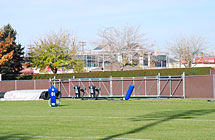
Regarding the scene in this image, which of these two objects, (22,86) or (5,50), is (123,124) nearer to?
(22,86)

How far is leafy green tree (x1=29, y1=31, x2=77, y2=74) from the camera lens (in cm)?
6328

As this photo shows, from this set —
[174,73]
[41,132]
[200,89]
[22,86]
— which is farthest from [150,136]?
[22,86]

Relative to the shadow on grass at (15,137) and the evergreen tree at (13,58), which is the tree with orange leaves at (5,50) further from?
the shadow on grass at (15,137)

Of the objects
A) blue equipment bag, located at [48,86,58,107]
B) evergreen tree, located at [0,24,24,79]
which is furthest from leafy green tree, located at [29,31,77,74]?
blue equipment bag, located at [48,86,58,107]

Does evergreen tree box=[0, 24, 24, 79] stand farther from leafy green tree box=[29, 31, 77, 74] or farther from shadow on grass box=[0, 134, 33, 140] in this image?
shadow on grass box=[0, 134, 33, 140]

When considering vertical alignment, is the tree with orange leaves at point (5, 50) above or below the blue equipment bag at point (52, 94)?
above

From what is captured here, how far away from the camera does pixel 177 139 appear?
944 centimetres

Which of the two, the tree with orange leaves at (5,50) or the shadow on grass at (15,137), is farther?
the tree with orange leaves at (5,50)

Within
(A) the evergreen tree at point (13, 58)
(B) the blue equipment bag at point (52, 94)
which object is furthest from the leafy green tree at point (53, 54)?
(B) the blue equipment bag at point (52, 94)

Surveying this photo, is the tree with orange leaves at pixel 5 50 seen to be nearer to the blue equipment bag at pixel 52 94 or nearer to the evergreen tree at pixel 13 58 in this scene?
the evergreen tree at pixel 13 58

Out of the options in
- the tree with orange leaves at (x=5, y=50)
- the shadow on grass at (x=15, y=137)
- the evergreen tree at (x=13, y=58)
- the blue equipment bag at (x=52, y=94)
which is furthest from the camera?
the evergreen tree at (x=13, y=58)

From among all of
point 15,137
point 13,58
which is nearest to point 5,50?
point 13,58

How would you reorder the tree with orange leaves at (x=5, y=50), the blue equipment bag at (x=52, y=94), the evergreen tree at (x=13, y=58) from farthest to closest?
1. the evergreen tree at (x=13, y=58)
2. the tree with orange leaves at (x=5, y=50)
3. the blue equipment bag at (x=52, y=94)

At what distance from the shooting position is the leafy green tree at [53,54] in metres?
63.3
